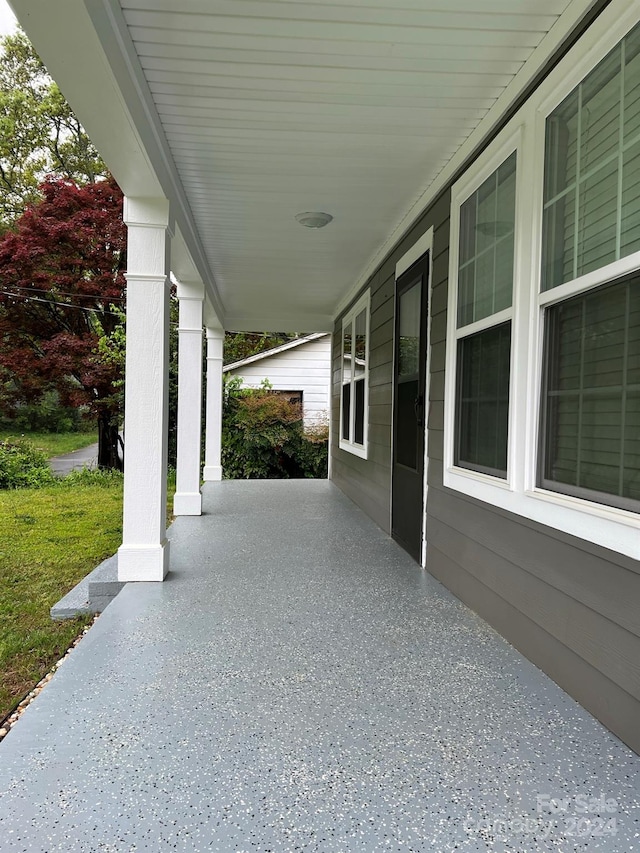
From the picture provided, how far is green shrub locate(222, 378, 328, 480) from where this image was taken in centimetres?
997

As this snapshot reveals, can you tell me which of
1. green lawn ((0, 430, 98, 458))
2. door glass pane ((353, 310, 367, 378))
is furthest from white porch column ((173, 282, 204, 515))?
green lawn ((0, 430, 98, 458))

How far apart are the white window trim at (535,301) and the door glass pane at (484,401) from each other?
0.13m

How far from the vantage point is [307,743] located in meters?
1.76

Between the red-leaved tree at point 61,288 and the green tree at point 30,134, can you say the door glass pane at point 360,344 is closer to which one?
the red-leaved tree at point 61,288

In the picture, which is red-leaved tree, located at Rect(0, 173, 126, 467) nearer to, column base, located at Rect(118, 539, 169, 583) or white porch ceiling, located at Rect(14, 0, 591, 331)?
white porch ceiling, located at Rect(14, 0, 591, 331)

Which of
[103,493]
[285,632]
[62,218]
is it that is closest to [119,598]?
[285,632]

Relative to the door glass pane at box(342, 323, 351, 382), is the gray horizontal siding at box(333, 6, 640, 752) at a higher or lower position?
lower

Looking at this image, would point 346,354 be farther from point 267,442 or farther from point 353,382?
point 267,442

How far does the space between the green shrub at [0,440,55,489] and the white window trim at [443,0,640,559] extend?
9041 millimetres

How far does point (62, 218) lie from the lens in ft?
31.9

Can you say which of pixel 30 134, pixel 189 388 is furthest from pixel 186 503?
pixel 30 134

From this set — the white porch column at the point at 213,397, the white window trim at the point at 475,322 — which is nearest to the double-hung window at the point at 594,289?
the white window trim at the point at 475,322

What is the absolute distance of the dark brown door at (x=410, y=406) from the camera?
3.91 meters

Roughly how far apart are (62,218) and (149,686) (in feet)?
31.6
